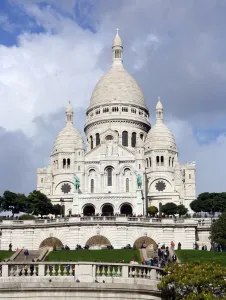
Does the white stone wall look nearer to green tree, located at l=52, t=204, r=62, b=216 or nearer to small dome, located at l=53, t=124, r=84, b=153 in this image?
green tree, located at l=52, t=204, r=62, b=216

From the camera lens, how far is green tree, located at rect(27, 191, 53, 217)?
89.7 meters

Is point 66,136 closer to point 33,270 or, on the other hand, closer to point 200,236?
point 200,236

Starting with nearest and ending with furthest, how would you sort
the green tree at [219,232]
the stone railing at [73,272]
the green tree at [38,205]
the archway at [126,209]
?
the stone railing at [73,272] < the green tree at [219,232] < the green tree at [38,205] < the archway at [126,209]

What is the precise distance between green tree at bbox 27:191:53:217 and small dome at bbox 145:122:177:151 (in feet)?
91.6

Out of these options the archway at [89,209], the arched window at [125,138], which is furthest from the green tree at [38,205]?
the arched window at [125,138]

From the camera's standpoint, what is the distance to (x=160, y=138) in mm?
114500

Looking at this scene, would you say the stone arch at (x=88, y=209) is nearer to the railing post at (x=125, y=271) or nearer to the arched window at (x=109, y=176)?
the arched window at (x=109, y=176)

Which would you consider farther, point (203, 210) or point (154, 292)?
point (203, 210)

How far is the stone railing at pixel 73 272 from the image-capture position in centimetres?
2078

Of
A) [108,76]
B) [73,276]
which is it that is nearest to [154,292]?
[73,276]

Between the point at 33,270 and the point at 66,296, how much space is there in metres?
1.53

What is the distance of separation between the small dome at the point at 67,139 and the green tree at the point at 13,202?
2474cm

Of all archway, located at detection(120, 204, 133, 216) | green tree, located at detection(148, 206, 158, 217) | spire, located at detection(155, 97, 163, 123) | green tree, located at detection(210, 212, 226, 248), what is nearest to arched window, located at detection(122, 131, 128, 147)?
spire, located at detection(155, 97, 163, 123)

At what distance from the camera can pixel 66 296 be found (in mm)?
20312
